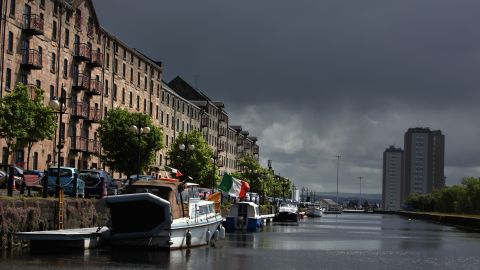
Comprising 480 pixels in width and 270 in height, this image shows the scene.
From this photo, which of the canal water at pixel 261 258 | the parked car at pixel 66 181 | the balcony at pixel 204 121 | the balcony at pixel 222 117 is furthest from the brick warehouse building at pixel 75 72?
the balcony at pixel 222 117

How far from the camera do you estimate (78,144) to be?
74.3 meters

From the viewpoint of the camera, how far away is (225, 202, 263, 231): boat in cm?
6825

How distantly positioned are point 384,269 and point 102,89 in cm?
5295

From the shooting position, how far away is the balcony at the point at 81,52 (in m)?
74.9

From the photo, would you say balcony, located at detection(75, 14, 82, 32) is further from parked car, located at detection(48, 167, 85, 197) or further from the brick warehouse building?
parked car, located at detection(48, 167, 85, 197)

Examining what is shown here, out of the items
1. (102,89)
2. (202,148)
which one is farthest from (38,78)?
(202,148)

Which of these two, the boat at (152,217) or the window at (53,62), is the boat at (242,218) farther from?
the boat at (152,217)

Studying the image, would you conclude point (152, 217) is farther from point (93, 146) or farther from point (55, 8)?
point (93, 146)

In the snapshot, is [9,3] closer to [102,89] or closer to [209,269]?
[102,89]

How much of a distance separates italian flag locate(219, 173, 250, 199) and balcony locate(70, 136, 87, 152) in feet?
51.5

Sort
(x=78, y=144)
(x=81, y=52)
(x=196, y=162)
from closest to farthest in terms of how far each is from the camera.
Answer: (x=78, y=144), (x=81, y=52), (x=196, y=162)

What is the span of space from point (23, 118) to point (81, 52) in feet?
91.8

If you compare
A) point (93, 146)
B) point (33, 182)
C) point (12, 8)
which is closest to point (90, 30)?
point (93, 146)

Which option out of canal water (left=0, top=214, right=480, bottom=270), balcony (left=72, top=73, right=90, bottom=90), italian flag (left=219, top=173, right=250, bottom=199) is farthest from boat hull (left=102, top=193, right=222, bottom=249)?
balcony (left=72, top=73, right=90, bottom=90)
